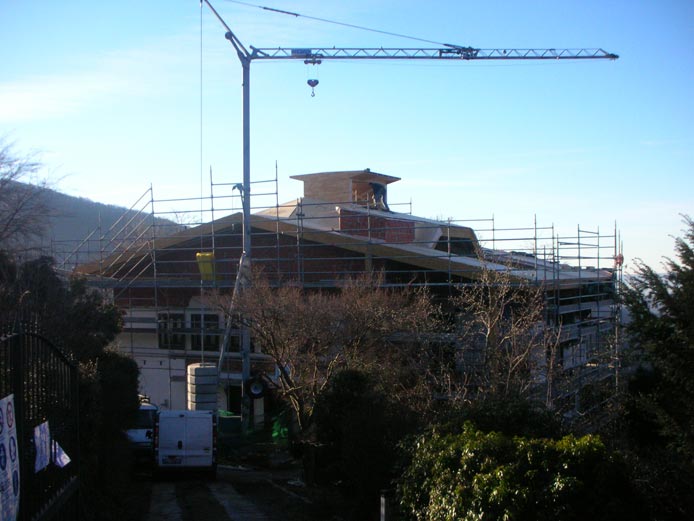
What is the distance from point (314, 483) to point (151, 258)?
16.0 metres

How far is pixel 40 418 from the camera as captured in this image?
21.6 feet

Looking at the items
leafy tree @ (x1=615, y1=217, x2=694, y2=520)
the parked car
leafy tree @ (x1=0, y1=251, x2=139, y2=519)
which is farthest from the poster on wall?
the parked car

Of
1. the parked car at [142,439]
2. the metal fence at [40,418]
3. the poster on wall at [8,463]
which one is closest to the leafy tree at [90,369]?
the metal fence at [40,418]

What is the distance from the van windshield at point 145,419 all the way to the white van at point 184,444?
2.17 meters

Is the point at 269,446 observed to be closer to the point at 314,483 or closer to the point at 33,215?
the point at 314,483

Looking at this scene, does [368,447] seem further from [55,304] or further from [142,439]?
[142,439]

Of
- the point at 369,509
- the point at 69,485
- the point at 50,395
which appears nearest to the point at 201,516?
the point at 369,509

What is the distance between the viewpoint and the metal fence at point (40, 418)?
5.75 m

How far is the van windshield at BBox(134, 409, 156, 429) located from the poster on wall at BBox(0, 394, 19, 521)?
620 inches

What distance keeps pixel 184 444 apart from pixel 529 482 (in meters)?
13.5

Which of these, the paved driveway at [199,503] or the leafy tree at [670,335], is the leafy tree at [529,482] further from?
the paved driveway at [199,503]

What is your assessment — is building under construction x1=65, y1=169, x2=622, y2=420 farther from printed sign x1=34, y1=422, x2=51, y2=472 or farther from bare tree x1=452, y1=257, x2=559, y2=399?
printed sign x1=34, y1=422, x2=51, y2=472

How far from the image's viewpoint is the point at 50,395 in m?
7.21

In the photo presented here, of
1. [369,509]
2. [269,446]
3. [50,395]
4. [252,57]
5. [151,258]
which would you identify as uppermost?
[252,57]
